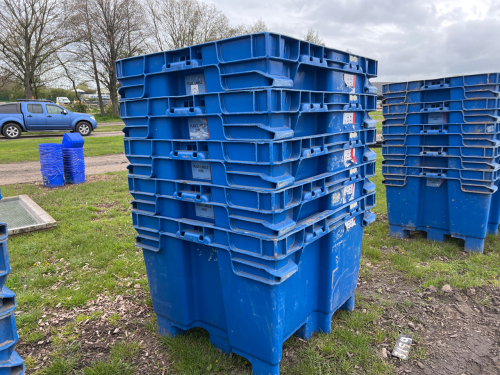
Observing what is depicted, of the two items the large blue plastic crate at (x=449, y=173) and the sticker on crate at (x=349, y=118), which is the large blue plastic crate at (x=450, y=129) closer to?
the large blue plastic crate at (x=449, y=173)

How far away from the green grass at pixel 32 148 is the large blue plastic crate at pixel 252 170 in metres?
11.9

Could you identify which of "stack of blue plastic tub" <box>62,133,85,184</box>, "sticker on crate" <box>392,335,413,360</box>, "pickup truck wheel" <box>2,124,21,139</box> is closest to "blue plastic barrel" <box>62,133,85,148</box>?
"stack of blue plastic tub" <box>62,133,85,184</box>

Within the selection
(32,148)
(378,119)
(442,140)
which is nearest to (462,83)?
(442,140)

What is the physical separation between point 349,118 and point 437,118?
2.69 meters

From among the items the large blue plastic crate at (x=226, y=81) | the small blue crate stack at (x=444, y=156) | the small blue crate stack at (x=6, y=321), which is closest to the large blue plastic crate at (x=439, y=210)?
the small blue crate stack at (x=444, y=156)

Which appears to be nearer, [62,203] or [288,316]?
[288,316]

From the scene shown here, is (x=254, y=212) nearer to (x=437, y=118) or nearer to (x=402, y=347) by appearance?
(x=402, y=347)

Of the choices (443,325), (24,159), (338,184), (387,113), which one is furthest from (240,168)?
(24,159)

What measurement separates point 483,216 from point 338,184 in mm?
3249

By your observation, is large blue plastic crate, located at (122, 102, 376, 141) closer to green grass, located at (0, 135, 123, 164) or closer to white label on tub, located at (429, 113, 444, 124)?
white label on tub, located at (429, 113, 444, 124)

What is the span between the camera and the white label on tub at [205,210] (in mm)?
2722

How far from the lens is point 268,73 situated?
85.3 inches

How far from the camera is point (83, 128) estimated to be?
19.8 metres

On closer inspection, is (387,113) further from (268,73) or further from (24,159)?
(24,159)
